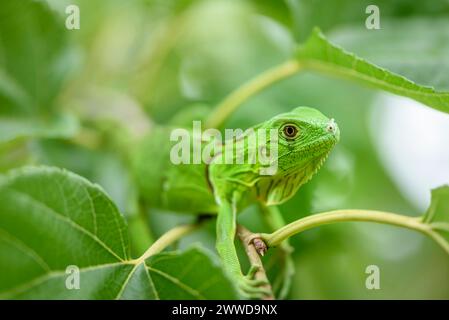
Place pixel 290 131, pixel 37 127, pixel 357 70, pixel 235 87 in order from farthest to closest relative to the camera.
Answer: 1. pixel 235 87
2. pixel 37 127
3. pixel 357 70
4. pixel 290 131

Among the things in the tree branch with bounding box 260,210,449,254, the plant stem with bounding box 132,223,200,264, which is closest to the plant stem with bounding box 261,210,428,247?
the tree branch with bounding box 260,210,449,254

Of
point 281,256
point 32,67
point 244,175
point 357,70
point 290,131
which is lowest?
point 281,256

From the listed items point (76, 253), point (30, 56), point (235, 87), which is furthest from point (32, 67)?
point (76, 253)

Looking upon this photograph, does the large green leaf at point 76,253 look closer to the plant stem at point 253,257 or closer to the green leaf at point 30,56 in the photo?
the plant stem at point 253,257

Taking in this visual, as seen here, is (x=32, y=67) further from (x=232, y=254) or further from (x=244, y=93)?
(x=232, y=254)

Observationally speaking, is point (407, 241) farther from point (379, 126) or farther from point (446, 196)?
point (446, 196)

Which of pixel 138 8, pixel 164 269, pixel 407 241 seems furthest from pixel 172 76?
pixel 164 269

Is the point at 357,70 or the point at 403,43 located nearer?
the point at 357,70

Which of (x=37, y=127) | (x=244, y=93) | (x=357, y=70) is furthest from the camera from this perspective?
(x=37, y=127)
